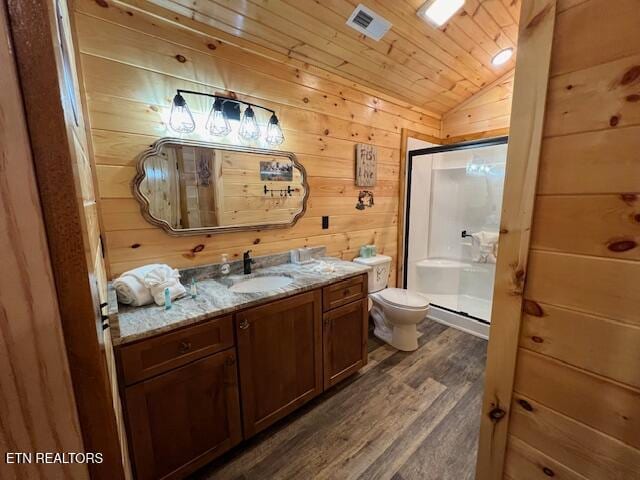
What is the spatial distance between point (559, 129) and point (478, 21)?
79.2 inches

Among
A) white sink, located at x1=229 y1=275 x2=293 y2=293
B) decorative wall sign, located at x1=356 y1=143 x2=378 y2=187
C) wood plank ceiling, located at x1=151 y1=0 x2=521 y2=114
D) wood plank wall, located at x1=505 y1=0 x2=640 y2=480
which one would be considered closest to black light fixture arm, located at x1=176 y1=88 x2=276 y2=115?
wood plank ceiling, located at x1=151 y1=0 x2=521 y2=114

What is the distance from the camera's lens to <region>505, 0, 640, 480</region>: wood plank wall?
0.56 metres

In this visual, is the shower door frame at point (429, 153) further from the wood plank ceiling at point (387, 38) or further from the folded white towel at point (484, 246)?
the folded white towel at point (484, 246)

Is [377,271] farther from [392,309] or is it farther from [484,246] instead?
[484,246]

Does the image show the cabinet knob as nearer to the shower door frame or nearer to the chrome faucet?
the chrome faucet

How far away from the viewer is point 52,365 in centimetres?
36

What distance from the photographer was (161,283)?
4.33ft

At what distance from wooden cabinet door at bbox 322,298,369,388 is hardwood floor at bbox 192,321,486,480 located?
0.15 m

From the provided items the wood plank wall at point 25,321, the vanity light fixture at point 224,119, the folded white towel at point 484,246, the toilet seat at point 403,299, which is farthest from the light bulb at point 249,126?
the folded white towel at point 484,246

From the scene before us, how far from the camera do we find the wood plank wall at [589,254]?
56 cm

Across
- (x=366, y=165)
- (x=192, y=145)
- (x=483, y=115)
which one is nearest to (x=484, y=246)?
(x=483, y=115)

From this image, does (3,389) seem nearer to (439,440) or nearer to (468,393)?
(439,440)

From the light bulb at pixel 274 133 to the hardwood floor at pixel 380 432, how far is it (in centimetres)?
185

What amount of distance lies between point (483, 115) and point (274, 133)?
2432mm
